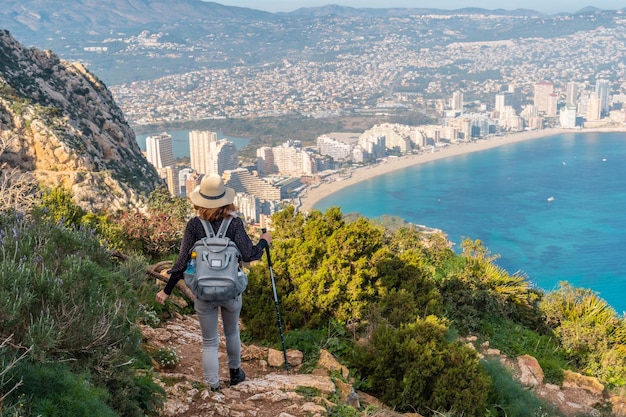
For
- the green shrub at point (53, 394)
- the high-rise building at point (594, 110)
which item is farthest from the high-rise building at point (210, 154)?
the high-rise building at point (594, 110)

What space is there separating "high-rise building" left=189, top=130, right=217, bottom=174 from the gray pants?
52073 millimetres

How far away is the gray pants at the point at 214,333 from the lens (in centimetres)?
295

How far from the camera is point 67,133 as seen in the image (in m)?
14.7

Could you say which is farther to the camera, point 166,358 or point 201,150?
point 201,150

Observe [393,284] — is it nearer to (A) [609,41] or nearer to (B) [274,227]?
(B) [274,227]

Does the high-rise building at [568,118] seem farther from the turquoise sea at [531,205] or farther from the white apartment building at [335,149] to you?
the white apartment building at [335,149]

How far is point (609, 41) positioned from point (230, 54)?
99.7 m

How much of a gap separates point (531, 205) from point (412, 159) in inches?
827

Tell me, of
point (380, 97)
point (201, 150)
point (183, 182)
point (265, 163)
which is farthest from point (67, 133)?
point (380, 97)

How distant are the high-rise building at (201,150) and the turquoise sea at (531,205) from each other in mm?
13273

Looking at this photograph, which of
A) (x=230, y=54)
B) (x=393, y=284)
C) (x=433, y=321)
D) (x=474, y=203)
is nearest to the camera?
(x=433, y=321)

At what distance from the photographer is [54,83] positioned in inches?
740

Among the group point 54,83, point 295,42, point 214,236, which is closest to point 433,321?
point 214,236

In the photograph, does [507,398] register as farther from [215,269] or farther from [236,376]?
[215,269]
